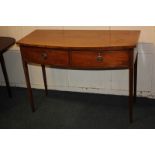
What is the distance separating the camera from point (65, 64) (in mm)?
2004

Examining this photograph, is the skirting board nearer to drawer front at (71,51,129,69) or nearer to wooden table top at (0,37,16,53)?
wooden table top at (0,37,16,53)

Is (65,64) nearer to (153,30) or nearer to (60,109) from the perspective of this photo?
(60,109)

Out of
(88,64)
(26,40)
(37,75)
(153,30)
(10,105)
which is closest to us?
(88,64)

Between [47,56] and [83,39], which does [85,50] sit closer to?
[83,39]

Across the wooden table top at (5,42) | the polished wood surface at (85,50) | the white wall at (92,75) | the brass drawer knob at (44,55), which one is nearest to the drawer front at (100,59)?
the polished wood surface at (85,50)

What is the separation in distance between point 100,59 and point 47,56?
1.32ft

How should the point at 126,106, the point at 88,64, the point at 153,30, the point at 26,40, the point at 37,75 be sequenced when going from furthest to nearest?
1. the point at 37,75
2. the point at 126,106
3. the point at 153,30
4. the point at 26,40
5. the point at 88,64

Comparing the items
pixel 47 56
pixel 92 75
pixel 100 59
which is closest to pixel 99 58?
pixel 100 59

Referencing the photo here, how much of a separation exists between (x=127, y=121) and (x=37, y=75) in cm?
106

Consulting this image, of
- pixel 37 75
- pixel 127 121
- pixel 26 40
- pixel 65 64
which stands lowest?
pixel 127 121

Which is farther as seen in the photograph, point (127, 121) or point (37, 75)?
point (37, 75)

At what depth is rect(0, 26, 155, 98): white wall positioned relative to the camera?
92.4 inches

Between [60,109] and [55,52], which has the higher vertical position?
[55,52]
